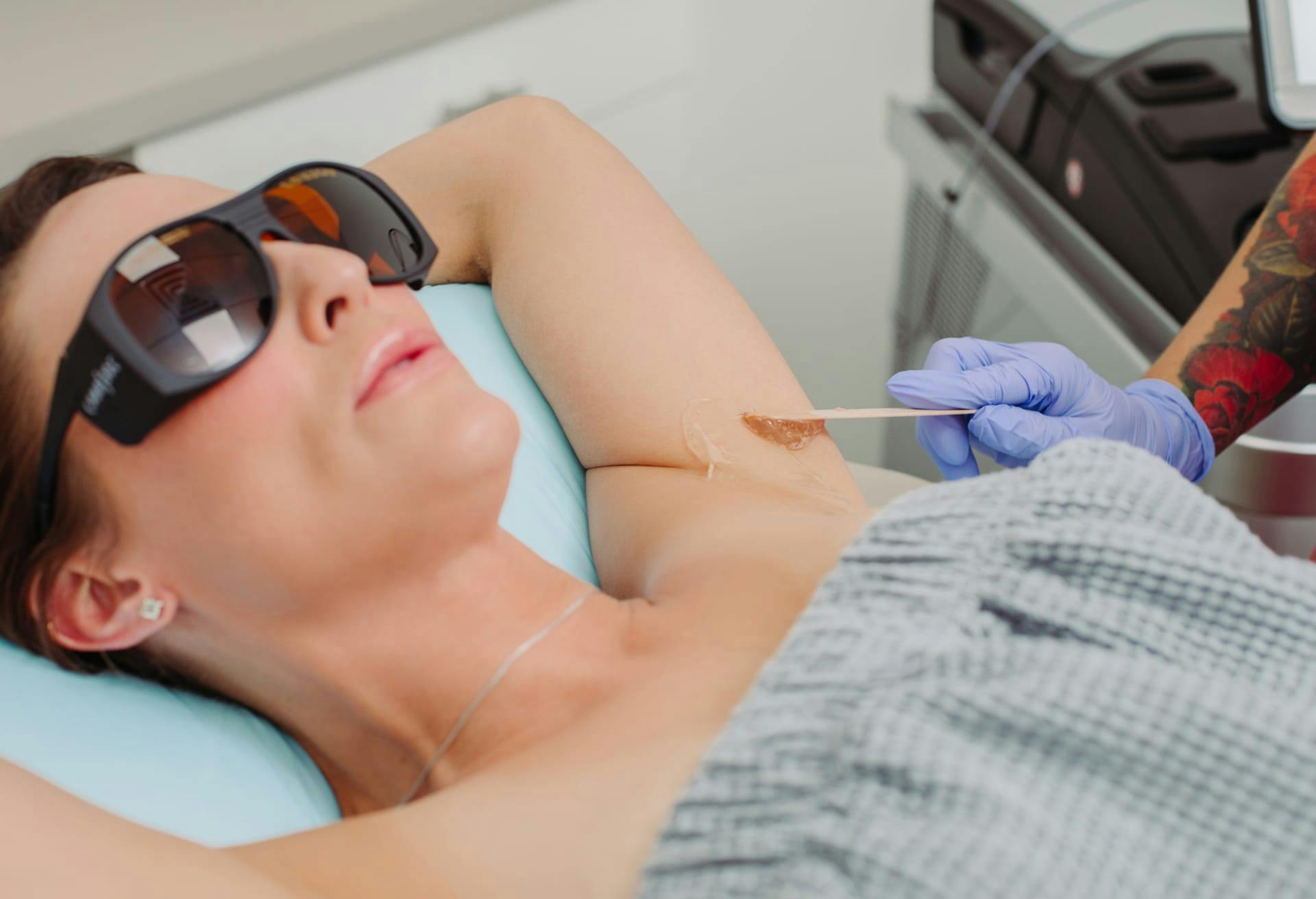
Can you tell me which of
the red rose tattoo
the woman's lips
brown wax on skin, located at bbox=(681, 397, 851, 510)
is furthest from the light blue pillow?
the red rose tattoo

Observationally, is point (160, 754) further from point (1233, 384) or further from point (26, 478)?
point (1233, 384)

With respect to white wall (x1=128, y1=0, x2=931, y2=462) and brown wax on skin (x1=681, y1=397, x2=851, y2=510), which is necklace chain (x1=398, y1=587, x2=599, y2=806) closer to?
brown wax on skin (x1=681, y1=397, x2=851, y2=510)

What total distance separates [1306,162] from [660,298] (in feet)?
2.15

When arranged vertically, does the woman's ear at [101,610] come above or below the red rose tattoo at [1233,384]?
above

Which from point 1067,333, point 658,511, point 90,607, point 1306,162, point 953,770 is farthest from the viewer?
point 1067,333

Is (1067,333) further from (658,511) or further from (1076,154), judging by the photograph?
(658,511)

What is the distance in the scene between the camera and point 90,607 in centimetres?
79

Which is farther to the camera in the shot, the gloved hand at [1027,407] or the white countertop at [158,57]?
the white countertop at [158,57]

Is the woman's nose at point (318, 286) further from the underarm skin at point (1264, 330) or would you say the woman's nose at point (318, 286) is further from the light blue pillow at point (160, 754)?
the underarm skin at point (1264, 330)

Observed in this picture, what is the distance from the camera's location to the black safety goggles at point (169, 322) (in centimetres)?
69

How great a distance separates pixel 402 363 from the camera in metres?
0.77

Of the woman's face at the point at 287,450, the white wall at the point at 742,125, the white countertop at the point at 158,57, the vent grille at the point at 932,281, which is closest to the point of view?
the woman's face at the point at 287,450

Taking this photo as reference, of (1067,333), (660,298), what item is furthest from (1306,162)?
(660,298)

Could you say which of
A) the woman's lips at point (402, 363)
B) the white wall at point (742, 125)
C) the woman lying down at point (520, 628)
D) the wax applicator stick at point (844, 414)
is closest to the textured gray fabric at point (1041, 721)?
the woman lying down at point (520, 628)
